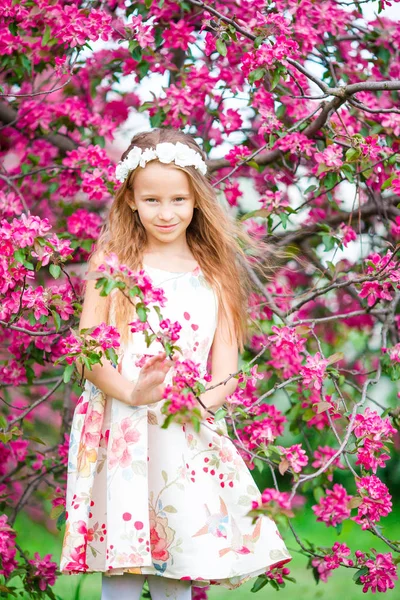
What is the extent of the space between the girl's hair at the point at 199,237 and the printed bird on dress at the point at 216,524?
0.49m

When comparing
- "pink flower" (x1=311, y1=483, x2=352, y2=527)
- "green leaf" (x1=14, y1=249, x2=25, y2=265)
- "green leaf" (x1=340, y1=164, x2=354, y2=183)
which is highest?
"green leaf" (x1=340, y1=164, x2=354, y2=183)

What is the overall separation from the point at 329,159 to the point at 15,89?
1788 millimetres

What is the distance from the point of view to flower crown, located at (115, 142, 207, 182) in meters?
2.34

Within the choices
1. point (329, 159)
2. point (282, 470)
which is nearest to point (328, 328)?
point (329, 159)

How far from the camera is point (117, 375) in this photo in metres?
2.24

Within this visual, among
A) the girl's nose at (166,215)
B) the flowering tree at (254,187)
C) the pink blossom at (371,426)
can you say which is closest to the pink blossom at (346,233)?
the flowering tree at (254,187)

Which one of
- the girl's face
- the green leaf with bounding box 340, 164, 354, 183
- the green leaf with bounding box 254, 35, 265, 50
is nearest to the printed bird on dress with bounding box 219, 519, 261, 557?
the girl's face

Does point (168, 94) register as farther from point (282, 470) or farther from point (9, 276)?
point (282, 470)

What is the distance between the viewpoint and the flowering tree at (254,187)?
96.9 inches

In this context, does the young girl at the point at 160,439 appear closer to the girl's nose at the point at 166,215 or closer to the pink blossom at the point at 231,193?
the girl's nose at the point at 166,215

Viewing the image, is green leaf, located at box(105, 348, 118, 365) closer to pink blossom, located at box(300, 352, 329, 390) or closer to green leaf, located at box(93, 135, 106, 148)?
pink blossom, located at box(300, 352, 329, 390)

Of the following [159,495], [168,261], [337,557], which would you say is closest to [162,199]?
[168,261]

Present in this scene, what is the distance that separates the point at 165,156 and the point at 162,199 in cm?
11

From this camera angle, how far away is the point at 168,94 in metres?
3.13
